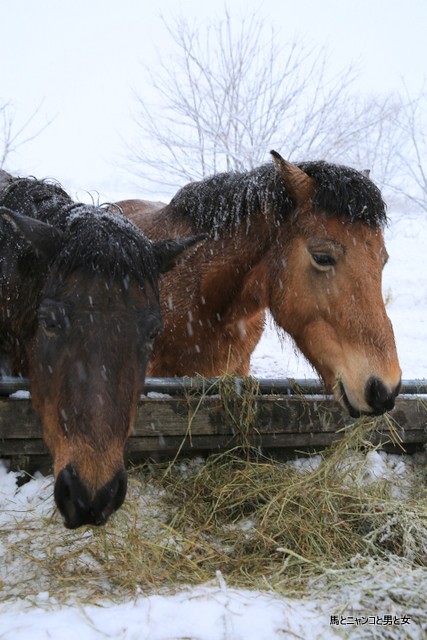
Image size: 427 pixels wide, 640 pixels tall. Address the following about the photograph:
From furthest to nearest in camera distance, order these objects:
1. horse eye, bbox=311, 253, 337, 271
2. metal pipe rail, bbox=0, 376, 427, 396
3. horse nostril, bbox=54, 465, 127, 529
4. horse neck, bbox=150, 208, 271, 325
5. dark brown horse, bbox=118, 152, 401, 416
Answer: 1. horse neck, bbox=150, 208, 271, 325
2. horse eye, bbox=311, 253, 337, 271
3. dark brown horse, bbox=118, 152, 401, 416
4. metal pipe rail, bbox=0, 376, 427, 396
5. horse nostril, bbox=54, 465, 127, 529

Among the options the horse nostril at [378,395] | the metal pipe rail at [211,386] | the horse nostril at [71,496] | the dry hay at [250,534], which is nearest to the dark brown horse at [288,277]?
the horse nostril at [378,395]

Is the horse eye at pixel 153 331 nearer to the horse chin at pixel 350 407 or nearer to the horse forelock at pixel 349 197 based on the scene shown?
the horse chin at pixel 350 407

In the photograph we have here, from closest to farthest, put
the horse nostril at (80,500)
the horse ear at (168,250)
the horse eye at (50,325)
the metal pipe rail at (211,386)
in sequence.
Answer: the horse nostril at (80,500) < the horse eye at (50,325) < the horse ear at (168,250) < the metal pipe rail at (211,386)

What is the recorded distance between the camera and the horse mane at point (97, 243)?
2684 millimetres

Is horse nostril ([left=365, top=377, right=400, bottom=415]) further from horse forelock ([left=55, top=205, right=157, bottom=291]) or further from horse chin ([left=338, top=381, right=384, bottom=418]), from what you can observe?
horse forelock ([left=55, top=205, right=157, bottom=291])

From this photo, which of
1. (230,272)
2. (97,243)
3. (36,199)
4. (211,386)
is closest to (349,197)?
(230,272)

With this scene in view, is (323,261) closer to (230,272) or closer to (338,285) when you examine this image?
(338,285)

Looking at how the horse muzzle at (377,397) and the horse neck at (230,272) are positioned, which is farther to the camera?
the horse neck at (230,272)

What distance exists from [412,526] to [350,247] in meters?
1.93

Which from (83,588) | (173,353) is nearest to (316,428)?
(173,353)

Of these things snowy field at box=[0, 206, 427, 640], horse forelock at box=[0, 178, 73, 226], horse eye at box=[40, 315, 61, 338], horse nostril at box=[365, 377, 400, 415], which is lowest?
snowy field at box=[0, 206, 427, 640]

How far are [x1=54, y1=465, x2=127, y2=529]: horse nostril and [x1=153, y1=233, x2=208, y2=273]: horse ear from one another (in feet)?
4.54

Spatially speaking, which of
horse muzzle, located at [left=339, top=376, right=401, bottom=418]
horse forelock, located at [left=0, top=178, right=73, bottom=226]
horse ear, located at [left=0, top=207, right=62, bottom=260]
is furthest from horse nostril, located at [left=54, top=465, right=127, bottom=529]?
horse muzzle, located at [left=339, top=376, right=401, bottom=418]

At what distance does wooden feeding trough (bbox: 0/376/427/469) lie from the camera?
11.4ft
